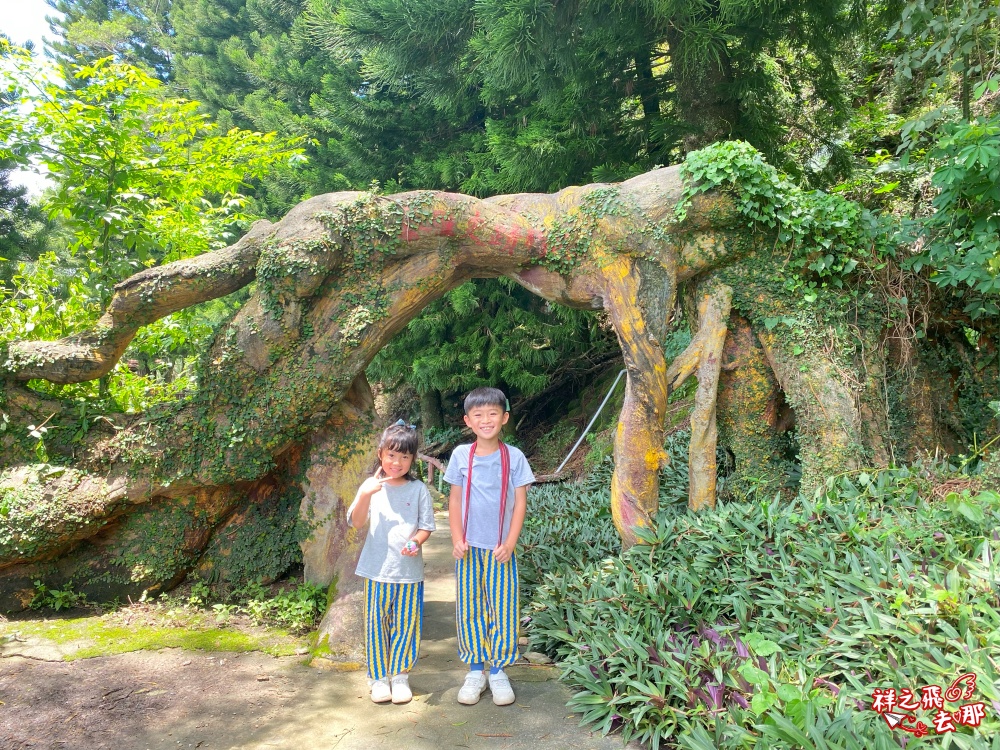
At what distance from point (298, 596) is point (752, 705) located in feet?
10.8

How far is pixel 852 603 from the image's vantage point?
3.31 meters

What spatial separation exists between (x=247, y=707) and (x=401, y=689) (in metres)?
0.85

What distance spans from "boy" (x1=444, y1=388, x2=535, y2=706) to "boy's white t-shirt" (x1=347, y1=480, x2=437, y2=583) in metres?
0.20

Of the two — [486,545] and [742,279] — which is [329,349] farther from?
[742,279]

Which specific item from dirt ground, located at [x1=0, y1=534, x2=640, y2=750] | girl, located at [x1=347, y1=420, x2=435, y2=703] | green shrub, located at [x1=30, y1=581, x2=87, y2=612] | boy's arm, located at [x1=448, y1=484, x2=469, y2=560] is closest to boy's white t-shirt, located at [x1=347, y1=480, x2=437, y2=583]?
girl, located at [x1=347, y1=420, x2=435, y2=703]

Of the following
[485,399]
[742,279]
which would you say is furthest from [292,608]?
[742,279]

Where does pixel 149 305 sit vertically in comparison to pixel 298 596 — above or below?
above

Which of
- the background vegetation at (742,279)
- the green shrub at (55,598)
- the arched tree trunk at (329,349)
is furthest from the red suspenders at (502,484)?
the green shrub at (55,598)

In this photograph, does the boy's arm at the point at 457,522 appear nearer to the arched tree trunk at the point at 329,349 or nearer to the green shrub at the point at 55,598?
the arched tree trunk at the point at 329,349

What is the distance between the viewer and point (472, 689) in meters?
3.59

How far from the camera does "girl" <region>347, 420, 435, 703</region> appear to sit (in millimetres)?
3617

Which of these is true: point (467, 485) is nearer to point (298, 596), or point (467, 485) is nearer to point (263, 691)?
point (263, 691)

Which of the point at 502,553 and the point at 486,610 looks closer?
the point at 502,553

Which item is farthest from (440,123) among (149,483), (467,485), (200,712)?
(200,712)
